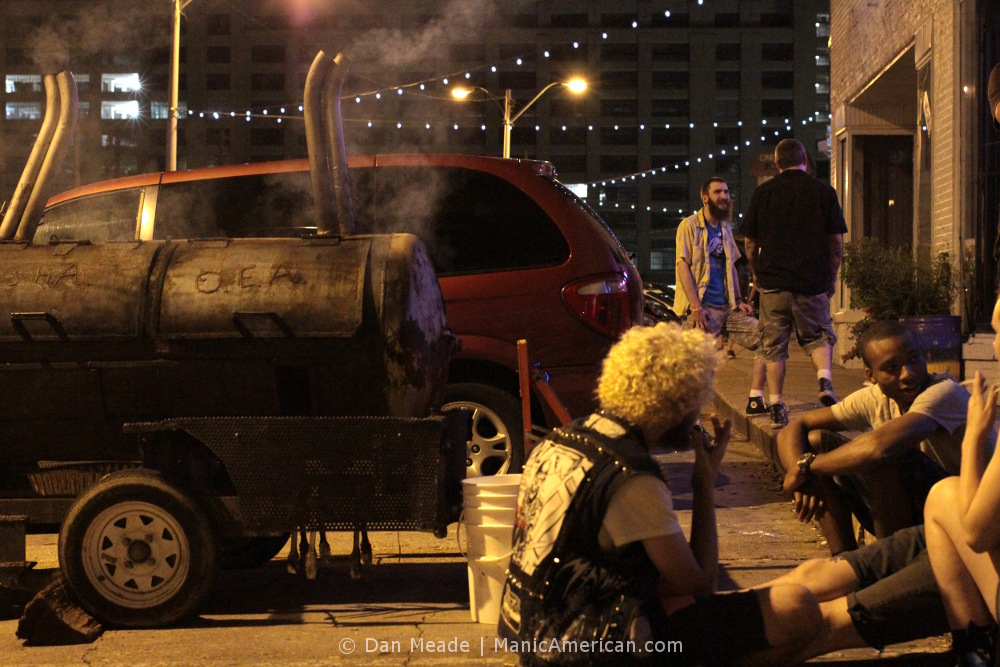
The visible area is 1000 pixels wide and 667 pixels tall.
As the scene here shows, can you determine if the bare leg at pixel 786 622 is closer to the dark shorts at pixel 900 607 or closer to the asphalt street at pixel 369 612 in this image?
the dark shorts at pixel 900 607

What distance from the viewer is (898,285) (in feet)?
37.7

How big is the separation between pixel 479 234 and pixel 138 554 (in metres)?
2.88

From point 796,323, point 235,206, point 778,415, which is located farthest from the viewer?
point 778,415

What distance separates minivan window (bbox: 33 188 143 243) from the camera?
7.26m

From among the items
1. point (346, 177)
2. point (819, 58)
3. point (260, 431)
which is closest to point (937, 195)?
point (346, 177)

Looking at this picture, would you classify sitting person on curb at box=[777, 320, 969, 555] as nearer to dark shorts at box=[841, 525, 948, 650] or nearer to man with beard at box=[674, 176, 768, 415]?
dark shorts at box=[841, 525, 948, 650]

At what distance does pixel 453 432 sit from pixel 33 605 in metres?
1.89

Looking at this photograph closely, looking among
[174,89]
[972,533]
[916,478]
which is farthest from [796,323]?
[174,89]

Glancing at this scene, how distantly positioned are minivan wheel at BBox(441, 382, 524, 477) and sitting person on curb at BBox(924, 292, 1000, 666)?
333cm

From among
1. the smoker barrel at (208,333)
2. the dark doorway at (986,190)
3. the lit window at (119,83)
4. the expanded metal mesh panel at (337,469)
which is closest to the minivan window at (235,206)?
the smoker barrel at (208,333)

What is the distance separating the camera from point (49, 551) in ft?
21.4

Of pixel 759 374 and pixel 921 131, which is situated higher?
pixel 921 131

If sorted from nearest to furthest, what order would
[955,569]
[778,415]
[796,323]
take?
[955,569]
[796,323]
[778,415]

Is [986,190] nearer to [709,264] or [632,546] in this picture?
[709,264]
